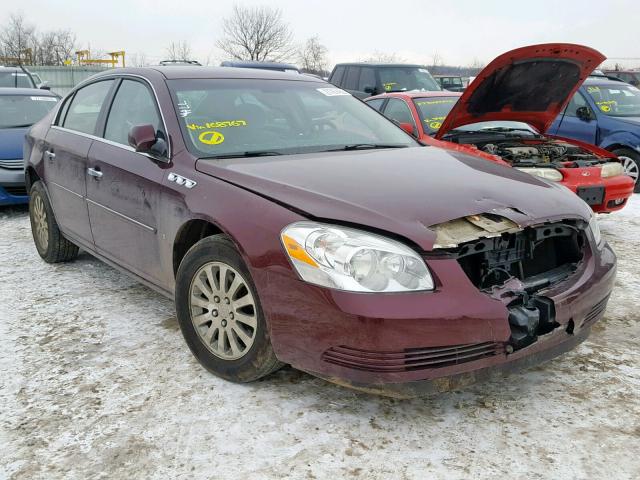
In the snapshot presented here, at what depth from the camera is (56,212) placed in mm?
4703

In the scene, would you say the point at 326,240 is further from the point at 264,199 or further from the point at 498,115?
the point at 498,115

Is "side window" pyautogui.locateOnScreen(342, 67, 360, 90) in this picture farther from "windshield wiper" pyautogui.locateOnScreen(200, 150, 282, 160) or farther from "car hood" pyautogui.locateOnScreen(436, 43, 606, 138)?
"windshield wiper" pyautogui.locateOnScreen(200, 150, 282, 160)

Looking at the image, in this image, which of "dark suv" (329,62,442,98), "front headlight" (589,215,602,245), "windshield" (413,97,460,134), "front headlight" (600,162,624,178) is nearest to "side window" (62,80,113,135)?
"front headlight" (589,215,602,245)

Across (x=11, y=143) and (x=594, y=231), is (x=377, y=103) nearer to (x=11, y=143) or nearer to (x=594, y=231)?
(x=11, y=143)

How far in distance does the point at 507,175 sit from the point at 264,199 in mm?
1332

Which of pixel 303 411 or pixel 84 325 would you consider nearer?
pixel 303 411

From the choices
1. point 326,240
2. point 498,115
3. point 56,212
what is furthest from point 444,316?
point 498,115

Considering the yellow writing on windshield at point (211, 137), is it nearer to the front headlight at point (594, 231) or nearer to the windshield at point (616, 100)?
the front headlight at point (594, 231)

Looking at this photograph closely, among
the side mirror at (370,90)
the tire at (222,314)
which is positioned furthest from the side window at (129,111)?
the side mirror at (370,90)

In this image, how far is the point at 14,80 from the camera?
43.2 feet

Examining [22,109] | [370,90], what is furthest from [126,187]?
[370,90]

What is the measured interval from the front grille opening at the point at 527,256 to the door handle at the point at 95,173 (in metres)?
2.42

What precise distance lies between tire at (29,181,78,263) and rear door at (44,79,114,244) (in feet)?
0.57

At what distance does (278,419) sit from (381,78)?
10334 millimetres
